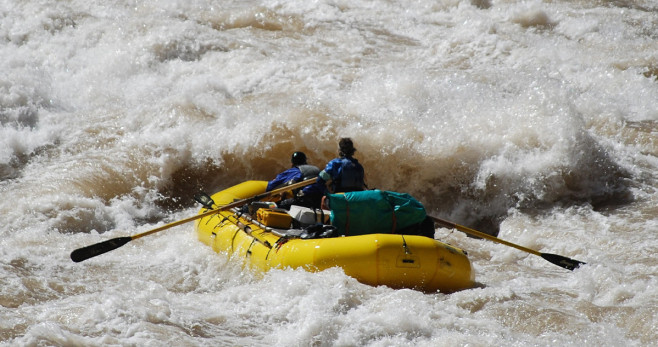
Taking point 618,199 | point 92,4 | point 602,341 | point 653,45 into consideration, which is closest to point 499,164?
point 618,199

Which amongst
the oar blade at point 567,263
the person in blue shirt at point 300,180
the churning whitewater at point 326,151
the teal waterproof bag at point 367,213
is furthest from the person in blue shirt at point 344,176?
the oar blade at point 567,263

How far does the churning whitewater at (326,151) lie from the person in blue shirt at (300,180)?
0.90m

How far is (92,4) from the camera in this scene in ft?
46.7

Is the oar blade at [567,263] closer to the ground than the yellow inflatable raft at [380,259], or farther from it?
closer to the ground

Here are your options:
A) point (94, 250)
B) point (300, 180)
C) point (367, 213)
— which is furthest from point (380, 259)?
point (94, 250)

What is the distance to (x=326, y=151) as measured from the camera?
9.38 meters

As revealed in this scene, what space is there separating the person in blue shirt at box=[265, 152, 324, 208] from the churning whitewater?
895 millimetres

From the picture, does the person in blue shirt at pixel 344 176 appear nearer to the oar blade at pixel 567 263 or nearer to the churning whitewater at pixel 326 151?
the churning whitewater at pixel 326 151

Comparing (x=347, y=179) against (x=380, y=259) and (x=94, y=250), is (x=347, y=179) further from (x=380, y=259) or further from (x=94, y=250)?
(x=94, y=250)

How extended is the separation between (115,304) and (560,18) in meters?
10.9

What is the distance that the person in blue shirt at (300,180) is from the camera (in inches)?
275

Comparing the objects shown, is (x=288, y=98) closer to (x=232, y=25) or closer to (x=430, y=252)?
(x=232, y=25)

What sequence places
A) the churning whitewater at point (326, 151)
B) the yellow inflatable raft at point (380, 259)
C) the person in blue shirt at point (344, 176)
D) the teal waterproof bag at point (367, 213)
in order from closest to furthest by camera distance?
the churning whitewater at point (326, 151) → the yellow inflatable raft at point (380, 259) → the teal waterproof bag at point (367, 213) → the person in blue shirt at point (344, 176)

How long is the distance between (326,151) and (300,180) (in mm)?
2213
